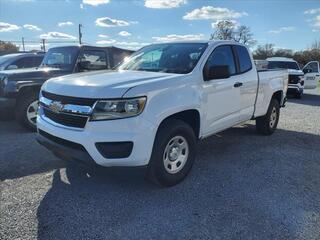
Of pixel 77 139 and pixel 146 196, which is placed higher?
pixel 77 139

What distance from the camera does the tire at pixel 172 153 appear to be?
3756 mm

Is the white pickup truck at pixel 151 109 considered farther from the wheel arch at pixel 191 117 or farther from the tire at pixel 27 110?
the tire at pixel 27 110

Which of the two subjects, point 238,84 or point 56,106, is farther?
point 238,84

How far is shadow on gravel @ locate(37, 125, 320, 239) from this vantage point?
10.4 ft

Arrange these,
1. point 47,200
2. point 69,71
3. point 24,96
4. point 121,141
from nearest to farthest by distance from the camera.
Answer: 1. point 121,141
2. point 47,200
3. point 24,96
4. point 69,71

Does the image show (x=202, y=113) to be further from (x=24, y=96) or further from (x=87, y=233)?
(x=24, y=96)

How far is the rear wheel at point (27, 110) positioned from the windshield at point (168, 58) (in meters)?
2.49

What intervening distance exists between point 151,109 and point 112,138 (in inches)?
21.0

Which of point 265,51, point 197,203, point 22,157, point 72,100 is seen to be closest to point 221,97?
point 197,203

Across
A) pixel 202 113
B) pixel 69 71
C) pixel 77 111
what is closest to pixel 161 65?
pixel 202 113

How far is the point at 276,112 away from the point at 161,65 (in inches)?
137

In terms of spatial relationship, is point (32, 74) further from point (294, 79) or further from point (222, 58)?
point (294, 79)

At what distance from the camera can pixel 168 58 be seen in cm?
486

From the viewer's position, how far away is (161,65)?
15.6 ft
